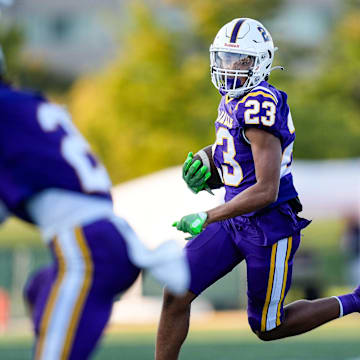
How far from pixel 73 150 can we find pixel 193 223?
1.04m

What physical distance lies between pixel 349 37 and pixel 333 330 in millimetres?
15731

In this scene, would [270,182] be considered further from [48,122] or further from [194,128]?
[194,128]

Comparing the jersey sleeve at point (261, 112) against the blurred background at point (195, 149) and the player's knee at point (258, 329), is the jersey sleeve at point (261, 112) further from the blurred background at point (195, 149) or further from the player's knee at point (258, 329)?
the blurred background at point (195, 149)

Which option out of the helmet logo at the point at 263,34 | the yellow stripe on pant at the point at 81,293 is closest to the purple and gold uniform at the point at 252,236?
the helmet logo at the point at 263,34

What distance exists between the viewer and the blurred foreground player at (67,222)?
3.92 meters

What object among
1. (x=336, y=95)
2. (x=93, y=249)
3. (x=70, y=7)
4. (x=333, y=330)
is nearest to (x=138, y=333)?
(x=333, y=330)

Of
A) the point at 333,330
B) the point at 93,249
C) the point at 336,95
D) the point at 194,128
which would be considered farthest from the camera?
the point at 336,95

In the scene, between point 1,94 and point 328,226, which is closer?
point 1,94

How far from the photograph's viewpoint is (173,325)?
17.5 ft

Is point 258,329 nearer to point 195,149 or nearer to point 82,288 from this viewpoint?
point 82,288

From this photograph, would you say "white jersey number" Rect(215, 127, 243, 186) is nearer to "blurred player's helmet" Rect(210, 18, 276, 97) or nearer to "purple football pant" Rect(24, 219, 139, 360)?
"blurred player's helmet" Rect(210, 18, 276, 97)

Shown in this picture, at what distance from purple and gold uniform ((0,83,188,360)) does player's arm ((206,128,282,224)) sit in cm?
100

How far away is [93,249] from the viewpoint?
3.96m

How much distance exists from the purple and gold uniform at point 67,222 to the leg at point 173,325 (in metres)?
1.30
